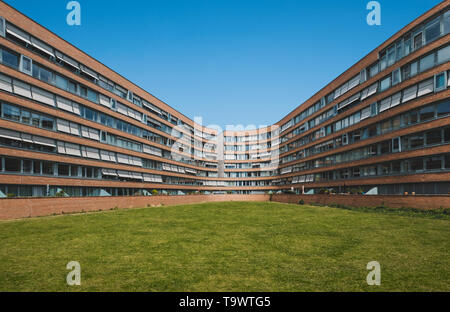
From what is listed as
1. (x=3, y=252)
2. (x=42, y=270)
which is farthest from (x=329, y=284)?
(x=3, y=252)

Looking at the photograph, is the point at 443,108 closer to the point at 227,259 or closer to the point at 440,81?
the point at 440,81

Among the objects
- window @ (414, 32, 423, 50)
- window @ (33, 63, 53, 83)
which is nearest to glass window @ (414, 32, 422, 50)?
window @ (414, 32, 423, 50)

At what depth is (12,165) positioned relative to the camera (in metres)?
27.0

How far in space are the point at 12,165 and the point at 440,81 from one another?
4212 cm

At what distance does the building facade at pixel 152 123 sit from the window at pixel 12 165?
0.10 m

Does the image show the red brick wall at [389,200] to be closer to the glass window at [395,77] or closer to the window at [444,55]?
the window at [444,55]

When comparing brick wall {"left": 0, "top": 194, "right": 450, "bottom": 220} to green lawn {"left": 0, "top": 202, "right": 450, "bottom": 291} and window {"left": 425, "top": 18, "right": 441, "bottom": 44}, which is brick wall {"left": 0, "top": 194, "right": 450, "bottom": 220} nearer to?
green lawn {"left": 0, "top": 202, "right": 450, "bottom": 291}

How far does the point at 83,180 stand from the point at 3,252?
94.9 feet

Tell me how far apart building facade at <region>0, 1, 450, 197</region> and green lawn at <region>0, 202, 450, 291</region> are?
1988 centimetres

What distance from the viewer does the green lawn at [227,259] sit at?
20.2 feet

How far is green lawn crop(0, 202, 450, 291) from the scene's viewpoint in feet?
20.2

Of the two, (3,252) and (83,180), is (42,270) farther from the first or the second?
(83,180)

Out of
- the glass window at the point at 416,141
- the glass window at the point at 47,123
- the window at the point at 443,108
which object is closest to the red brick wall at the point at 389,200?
the glass window at the point at 416,141

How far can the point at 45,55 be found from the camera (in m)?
31.8
